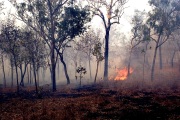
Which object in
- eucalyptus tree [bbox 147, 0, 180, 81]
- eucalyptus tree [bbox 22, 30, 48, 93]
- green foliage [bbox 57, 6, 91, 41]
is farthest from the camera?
eucalyptus tree [bbox 147, 0, 180, 81]

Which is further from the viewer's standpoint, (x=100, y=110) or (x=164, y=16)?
(x=164, y=16)

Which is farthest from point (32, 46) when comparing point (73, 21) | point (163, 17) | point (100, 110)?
point (163, 17)

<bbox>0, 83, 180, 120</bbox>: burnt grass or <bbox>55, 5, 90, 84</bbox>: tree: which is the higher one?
<bbox>55, 5, 90, 84</bbox>: tree

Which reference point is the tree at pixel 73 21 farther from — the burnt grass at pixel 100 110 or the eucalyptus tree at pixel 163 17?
the burnt grass at pixel 100 110

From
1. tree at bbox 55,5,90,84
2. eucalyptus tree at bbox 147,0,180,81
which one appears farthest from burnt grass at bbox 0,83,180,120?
eucalyptus tree at bbox 147,0,180,81

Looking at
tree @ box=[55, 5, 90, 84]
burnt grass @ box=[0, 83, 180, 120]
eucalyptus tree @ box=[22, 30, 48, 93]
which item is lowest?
burnt grass @ box=[0, 83, 180, 120]

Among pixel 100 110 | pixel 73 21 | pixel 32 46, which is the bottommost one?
pixel 100 110

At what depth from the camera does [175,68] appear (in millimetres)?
55562

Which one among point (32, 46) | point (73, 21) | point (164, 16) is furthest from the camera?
point (164, 16)

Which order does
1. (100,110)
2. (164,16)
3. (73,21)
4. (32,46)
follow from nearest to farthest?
1. (100,110)
2. (32,46)
3. (73,21)
4. (164,16)

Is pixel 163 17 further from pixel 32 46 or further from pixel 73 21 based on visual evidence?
pixel 32 46

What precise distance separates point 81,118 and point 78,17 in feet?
86.3

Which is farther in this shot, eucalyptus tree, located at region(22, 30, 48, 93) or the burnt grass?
eucalyptus tree, located at region(22, 30, 48, 93)

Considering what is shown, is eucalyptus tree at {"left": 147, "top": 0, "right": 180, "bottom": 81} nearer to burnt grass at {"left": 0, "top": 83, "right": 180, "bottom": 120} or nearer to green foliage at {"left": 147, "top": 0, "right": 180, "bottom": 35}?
green foliage at {"left": 147, "top": 0, "right": 180, "bottom": 35}
